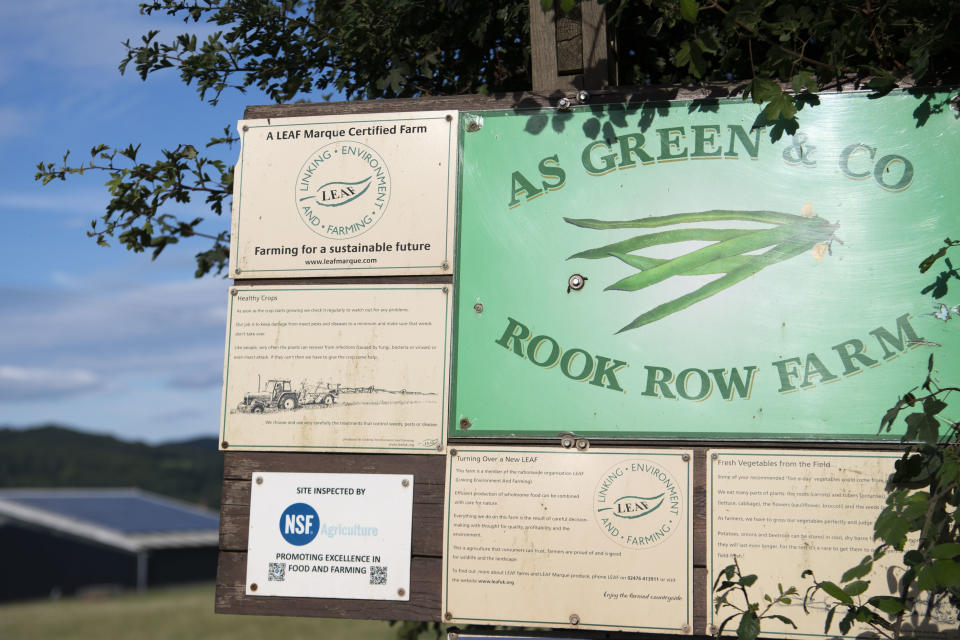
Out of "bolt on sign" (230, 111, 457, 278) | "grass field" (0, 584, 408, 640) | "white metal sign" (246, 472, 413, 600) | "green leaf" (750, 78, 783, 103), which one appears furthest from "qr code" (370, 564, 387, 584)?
"grass field" (0, 584, 408, 640)

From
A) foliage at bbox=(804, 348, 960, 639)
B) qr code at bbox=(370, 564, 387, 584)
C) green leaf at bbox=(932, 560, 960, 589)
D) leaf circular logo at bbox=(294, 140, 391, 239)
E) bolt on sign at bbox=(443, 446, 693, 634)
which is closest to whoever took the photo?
green leaf at bbox=(932, 560, 960, 589)

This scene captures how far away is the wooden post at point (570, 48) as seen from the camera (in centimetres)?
358

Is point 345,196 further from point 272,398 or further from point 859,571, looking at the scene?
point 859,571

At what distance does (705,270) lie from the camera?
330 centimetres

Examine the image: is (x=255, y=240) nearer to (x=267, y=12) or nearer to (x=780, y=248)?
(x=267, y=12)

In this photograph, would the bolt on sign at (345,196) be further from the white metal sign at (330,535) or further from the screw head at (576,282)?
the white metal sign at (330,535)

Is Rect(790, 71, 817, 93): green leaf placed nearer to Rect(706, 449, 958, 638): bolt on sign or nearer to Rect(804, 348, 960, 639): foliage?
Rect(804, 348, 960, 639): foliage

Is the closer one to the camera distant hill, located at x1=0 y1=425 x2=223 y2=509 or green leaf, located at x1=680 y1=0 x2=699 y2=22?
green leaf, located at x1=680 y1=0 x2=699 y2=22

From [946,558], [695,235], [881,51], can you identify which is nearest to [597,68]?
[695,235]

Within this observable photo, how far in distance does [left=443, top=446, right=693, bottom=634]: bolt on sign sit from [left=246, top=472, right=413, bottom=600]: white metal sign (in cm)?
18

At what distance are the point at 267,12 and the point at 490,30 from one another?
3.45ft

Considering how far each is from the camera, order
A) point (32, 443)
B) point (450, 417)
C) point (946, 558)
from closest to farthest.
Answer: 1. point (946, 558)
2. point (450, 417)
3. point (32, 443)

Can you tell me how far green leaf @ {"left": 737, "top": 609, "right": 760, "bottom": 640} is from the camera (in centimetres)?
287

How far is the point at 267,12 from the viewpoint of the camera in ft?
15.0
